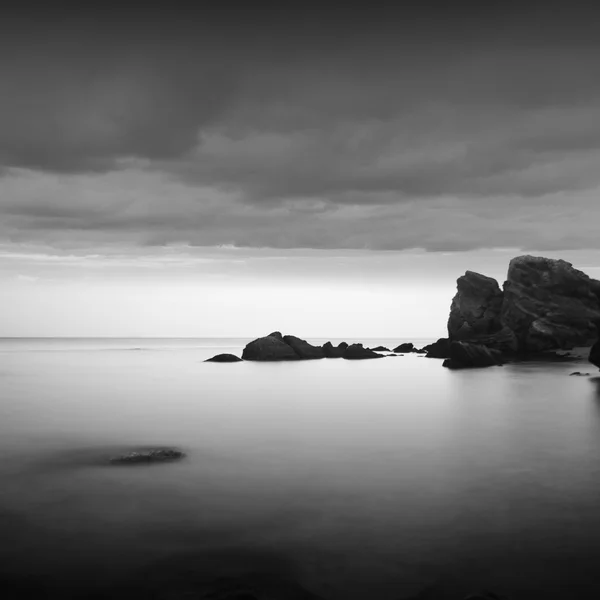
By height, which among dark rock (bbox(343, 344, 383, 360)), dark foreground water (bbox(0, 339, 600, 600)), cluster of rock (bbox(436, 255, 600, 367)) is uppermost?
cluster of rock (bbox(436, 255, 600, 367))

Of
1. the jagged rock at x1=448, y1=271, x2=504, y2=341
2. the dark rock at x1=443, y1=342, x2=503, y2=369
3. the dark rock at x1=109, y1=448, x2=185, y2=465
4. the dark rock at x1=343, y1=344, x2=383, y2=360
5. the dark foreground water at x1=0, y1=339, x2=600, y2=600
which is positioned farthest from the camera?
the dark rock at x1=343, y1=344, x2=383, y2=360

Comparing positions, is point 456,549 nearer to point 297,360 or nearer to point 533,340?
point 533,340

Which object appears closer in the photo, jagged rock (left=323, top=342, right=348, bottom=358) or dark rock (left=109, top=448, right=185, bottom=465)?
dark rock (left=109, top=448, right=185, bottom=465)

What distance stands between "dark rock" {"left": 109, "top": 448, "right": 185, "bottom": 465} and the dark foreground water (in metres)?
0.88

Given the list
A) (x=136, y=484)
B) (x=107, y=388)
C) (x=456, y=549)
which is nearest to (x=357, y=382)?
(x=107, y=388)

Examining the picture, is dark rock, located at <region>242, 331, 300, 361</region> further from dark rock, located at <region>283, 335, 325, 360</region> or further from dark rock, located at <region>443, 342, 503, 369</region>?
dark rock, located at <region>443, 342, 503, 369</region>

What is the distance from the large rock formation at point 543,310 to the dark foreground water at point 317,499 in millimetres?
63400

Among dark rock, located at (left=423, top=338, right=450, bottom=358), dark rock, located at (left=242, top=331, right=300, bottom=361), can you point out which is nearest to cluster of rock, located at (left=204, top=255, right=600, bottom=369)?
dark rock, located at (left=423, top=338, right=450, bottom=358)

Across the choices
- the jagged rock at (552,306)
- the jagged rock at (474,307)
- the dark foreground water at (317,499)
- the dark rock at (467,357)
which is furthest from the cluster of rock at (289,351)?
the dark foreground water at (317,499)

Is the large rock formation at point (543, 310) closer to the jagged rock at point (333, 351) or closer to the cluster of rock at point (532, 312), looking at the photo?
the cluster of rock at point (532, 312)

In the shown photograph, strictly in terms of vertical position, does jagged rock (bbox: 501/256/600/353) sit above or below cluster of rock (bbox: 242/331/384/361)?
above

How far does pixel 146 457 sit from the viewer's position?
2230 cm

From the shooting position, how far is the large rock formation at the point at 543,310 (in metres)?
96.8

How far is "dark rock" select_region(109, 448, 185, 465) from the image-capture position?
71.6ft
